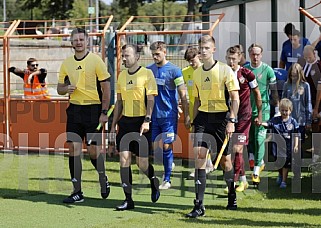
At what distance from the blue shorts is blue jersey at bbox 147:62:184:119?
0.07 m

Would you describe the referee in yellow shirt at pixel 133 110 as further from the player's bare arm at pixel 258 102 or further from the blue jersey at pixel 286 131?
the blue jersey at pixel 286 131

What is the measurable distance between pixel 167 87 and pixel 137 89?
1270mm

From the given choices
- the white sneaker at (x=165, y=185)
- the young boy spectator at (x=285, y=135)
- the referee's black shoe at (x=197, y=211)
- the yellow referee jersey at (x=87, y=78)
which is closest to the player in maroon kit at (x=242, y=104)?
the young boy spectator at (x=285, y=135)

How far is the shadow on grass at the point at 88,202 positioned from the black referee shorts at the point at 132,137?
0.67 metres

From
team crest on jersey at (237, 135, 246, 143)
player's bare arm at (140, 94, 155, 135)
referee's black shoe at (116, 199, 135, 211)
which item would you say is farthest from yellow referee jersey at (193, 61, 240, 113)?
referee's black shoe at (116, 199, 135, 211)

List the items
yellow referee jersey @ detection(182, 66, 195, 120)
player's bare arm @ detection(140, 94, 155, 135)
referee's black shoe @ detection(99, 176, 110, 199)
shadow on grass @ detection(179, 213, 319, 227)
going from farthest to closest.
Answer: yellow referee jersey @ detection(182, 66, 195, 120) → referee's black shoe @ detection(99, 176, 110, 199) → player's bare arm @ detection(140, 94, 155, 135) → shadow on grass @ detection(179, 213, 319, 227)

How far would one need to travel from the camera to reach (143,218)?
768 cm

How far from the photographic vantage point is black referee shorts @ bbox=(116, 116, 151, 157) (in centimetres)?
834

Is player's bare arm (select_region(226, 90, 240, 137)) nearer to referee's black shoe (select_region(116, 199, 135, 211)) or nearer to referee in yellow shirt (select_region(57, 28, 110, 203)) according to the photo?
referee's black shoe (select_region(116, 199, 135, 211))

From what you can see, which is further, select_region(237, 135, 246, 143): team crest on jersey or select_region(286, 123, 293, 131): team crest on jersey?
select_region(286, 123, 293, 131): team crest on jersey

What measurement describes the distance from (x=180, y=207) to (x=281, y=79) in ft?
11.6

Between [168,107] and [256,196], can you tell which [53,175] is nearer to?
[168,107]

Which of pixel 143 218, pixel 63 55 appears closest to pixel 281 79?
pixel 143 218

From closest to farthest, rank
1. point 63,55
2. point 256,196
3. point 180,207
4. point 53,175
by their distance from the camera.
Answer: point 180,207 → point 256,196 → point 53,175 → point 63,55
